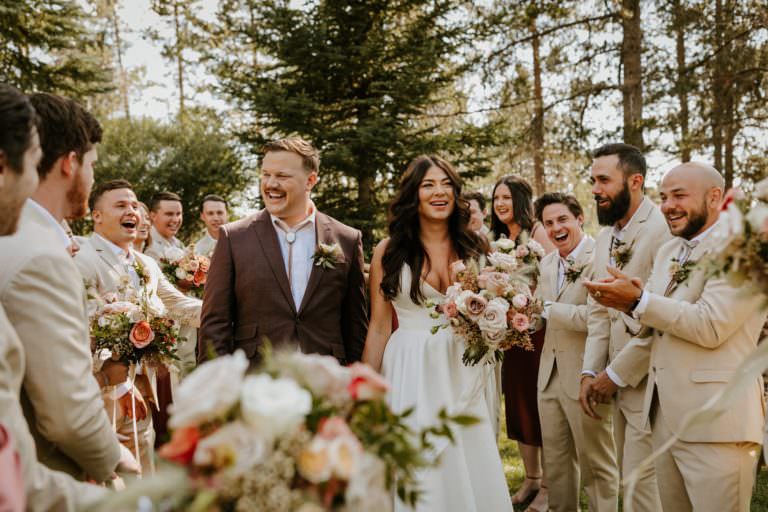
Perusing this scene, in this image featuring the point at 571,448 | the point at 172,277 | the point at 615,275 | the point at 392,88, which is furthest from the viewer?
the point at 392,88

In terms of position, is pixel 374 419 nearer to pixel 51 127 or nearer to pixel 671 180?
pixel 51 127

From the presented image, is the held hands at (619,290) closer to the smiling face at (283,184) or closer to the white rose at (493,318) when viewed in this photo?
the white rose at (493,318)

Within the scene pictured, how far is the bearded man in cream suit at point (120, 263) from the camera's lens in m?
4.66

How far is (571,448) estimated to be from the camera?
5.25 meters

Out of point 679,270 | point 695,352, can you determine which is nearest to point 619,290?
point 679,270

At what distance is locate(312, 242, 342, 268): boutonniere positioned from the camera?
410 cm

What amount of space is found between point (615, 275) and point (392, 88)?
10.4 meters

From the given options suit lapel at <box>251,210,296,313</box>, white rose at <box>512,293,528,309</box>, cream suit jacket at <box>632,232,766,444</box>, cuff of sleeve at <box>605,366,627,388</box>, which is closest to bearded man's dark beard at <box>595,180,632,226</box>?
cream suit jacket at <box>632,232,766,444</box>

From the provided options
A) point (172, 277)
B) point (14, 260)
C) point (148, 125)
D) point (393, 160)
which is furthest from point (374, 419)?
point (148, 125)

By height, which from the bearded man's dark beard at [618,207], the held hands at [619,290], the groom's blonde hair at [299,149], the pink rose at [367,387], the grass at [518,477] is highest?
the groom's blonde hair at [299,149]

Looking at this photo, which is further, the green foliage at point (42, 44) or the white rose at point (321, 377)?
the green foliage at point (42, 44)

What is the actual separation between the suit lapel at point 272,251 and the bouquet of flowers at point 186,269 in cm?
246

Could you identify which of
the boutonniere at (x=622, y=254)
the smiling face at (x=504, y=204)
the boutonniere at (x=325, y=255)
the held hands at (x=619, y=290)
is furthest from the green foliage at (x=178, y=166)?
the held hands at (x=619, y=290)

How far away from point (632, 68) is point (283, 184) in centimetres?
1036
